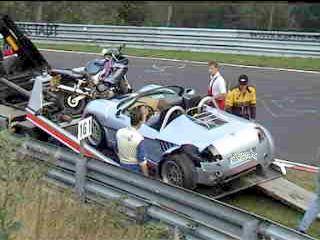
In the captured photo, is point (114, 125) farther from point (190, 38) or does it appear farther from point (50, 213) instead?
point (190, 38)

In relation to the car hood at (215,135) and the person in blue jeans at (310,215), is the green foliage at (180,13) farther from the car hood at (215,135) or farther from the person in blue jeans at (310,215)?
the person in blue jeans at (310,215)

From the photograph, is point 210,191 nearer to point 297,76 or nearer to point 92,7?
point 297,76

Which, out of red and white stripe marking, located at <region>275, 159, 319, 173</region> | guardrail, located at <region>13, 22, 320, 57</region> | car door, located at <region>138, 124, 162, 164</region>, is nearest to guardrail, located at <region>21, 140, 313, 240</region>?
car door, located at <region>138, 124, 162, 164</region>

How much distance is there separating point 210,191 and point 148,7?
79.9 ft

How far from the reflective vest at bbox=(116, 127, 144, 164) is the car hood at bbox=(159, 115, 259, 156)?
42cm

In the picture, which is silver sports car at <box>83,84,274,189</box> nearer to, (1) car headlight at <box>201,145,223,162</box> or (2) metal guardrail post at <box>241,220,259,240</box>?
(1) car headlight at <box>201,145,223,162</box>

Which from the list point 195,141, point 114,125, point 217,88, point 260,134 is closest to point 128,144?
point 114,125

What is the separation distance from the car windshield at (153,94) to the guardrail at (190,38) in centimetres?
1217

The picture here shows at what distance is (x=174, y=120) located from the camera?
10445 millimetres

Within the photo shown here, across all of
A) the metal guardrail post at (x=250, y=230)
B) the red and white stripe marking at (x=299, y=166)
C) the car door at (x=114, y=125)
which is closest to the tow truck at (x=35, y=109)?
the car door at (x=114, y=125)

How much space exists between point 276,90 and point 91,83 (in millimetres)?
6453

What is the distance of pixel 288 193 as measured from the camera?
1019 cm

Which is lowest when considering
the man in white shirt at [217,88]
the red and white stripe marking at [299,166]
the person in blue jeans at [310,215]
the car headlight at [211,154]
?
the red and white stripe marking at [299,166]

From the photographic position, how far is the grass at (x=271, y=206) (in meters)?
9.58
